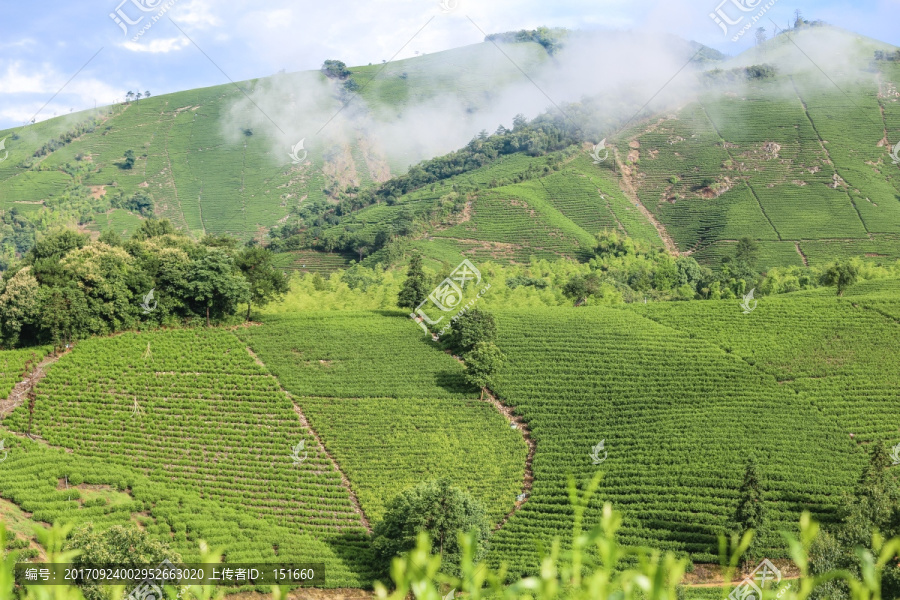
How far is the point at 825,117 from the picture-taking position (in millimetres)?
142000

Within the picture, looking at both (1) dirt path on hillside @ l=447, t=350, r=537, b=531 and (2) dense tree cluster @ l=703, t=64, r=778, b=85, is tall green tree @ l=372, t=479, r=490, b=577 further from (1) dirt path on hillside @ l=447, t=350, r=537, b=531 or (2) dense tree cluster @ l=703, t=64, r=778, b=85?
(2) dense tree cluster @ l=703, t=64, r=778, b=85

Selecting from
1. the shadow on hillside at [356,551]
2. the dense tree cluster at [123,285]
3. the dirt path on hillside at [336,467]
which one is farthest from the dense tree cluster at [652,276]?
the shadow on hillside at [356,551]

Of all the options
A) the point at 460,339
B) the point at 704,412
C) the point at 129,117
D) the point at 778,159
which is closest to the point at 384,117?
the point at 129,117

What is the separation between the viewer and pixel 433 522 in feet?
111

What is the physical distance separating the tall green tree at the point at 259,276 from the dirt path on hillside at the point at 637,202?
7597cm

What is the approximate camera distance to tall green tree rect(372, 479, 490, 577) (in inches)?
1335

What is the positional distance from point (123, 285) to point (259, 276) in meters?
11.0

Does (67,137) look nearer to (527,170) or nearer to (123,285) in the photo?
(527,170)

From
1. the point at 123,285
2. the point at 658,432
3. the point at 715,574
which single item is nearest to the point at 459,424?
the point at 658,432

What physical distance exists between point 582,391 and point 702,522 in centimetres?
1387

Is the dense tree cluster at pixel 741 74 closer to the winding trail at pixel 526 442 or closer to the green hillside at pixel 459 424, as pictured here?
the green hillside at pixel 459 424

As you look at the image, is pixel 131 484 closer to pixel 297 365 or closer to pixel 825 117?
pixel 297 365

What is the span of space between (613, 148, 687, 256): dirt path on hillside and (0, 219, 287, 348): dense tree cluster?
77779mm

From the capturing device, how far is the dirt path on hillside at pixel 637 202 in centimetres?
11781
